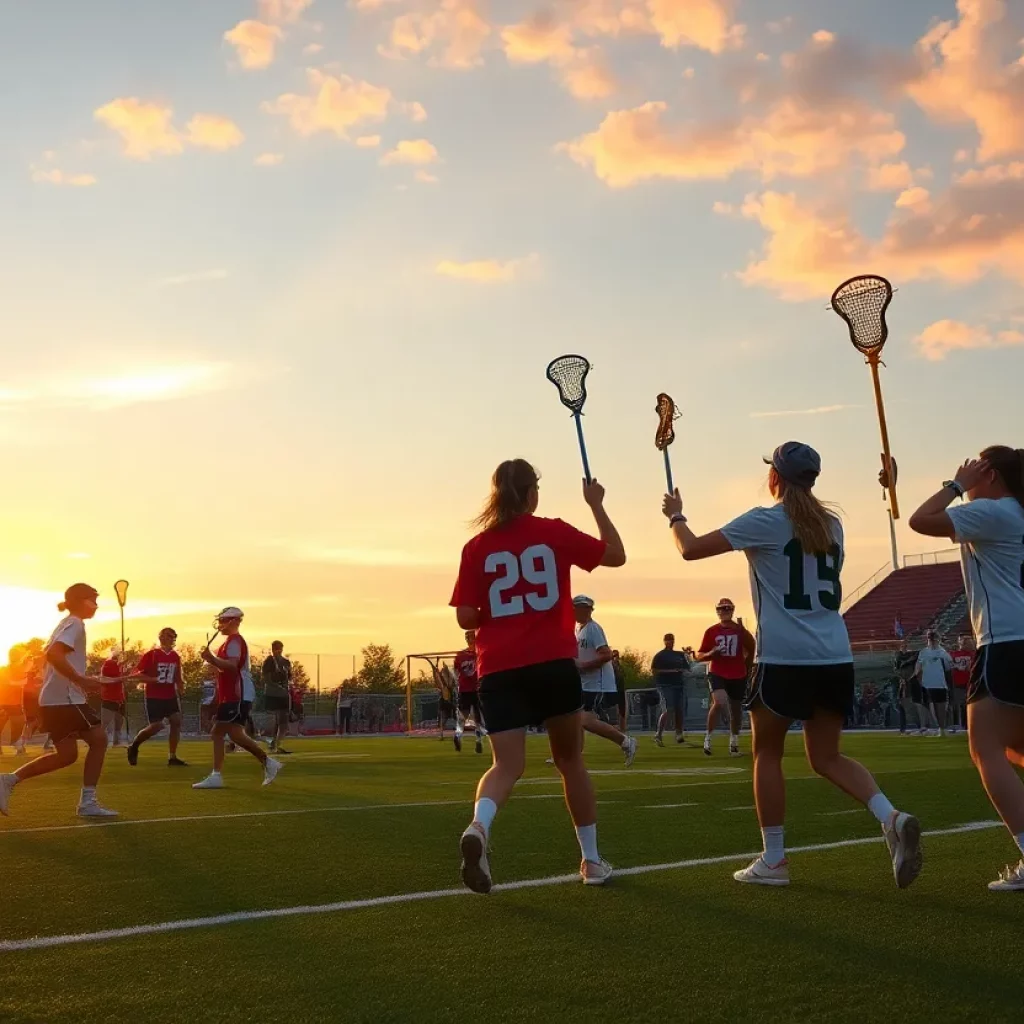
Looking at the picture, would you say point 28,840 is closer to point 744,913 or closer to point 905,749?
point 744,913

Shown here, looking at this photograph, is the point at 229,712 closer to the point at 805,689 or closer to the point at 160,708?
the point at 160,708

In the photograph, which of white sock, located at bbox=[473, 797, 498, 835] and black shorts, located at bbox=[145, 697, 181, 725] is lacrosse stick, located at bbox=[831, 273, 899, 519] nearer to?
white sock, located at bbox=[473, 797, 498, 835]

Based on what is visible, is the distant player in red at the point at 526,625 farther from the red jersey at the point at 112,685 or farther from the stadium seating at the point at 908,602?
the stadium seating at the point at 908,602

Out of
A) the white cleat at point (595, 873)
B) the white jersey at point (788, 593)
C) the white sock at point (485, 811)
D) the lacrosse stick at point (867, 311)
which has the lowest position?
the white cleat at point (595, 873)

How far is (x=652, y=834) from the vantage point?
27.7ft

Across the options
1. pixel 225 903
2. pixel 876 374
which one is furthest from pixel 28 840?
pixel 876 374

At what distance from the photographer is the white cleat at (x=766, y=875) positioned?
241 inches

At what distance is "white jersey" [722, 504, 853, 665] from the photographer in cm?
595

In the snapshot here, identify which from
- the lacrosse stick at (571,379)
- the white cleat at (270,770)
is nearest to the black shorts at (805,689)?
the lacrosse stick at (571,379)

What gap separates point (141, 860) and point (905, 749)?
51.1 feet

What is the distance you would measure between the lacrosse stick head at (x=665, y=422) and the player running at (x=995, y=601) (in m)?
3.12

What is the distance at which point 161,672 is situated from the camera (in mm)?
20172

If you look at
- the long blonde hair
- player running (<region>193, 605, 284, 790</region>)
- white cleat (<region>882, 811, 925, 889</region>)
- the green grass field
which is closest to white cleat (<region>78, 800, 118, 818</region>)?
the green grass field

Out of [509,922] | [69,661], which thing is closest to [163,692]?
[69,661]
